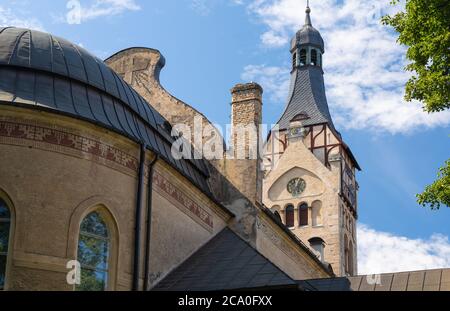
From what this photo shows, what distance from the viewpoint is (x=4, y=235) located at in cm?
1370

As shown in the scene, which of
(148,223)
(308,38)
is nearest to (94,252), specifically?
(148,223)

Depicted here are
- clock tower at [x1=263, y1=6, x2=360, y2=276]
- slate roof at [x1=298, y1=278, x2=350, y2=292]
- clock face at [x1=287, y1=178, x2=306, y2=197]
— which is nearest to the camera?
slate roof at [x1=298, y1=278, x2=350, y2=292]

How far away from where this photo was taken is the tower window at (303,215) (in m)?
43.1

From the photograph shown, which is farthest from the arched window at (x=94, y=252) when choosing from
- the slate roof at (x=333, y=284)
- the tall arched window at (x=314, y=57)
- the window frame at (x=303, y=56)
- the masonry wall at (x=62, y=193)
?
the tall arched window at (x=314, y=57)

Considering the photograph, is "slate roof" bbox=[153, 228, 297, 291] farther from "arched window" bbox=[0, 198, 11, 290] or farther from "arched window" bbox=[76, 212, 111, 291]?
"arched window" bbox=[0, 198, 11, 290]

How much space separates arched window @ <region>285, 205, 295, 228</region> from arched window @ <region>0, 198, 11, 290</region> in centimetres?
3056

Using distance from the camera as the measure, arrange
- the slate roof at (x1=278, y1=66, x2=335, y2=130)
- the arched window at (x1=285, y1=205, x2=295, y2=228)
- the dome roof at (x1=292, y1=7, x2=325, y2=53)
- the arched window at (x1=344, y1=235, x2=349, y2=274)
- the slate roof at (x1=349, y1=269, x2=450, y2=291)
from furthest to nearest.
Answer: the dome roof at (x1=292, y1=7, x2=325, y2=53) < the slate roof at (x1=278, y1=66, x2=335, y2=130) < the arched window at (x1=285, y1=205, x2=295, y2=228) < the arched window at (x1=344, y1=235, x2=349, y2=274) < the slate roof at (x1=349, y1=269, x2=450, y2=291)

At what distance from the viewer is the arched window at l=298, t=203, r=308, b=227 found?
43.1m

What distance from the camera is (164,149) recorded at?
17828mm

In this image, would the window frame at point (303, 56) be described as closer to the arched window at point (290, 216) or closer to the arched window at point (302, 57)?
the arched window at point (302, 57)

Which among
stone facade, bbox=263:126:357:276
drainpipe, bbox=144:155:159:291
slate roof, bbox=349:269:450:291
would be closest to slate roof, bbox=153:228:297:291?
drainpipe, bbox=144:155:159:291

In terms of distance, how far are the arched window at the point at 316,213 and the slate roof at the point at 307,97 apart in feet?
17.6
